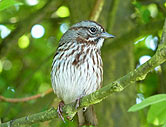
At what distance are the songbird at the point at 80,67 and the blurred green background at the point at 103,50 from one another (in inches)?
11.7

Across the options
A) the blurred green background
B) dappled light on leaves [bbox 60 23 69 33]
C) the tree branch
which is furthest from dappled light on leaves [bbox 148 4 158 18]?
the tree branch

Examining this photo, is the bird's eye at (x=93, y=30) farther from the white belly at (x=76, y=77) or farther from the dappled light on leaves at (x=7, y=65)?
the dappled light on leaves at (x=7, y=65)

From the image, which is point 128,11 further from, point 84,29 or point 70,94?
point 70,94

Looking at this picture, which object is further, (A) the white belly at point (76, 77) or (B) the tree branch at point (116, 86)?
(A) the white belly at point (76, 77)

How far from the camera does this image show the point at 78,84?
13.9 ft

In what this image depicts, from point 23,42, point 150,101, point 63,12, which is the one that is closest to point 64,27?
point 63,12

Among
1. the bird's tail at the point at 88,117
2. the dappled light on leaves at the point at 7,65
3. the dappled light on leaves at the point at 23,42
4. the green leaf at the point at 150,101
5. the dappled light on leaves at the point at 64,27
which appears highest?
the dappled light on leaves at the point at 64,27

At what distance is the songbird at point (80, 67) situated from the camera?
13.9 ft

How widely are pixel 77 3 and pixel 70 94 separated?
1.87 meters

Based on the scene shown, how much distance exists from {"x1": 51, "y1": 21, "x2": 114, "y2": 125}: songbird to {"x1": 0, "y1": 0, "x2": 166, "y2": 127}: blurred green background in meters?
0.30

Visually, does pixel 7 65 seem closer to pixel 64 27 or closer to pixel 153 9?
pixel 64 27

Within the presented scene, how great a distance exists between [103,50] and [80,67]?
3.63 feet

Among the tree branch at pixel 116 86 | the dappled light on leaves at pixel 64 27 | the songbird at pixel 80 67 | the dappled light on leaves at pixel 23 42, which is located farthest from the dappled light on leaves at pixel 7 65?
the tree branch at pixel 116 86

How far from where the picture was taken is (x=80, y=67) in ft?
13.9
